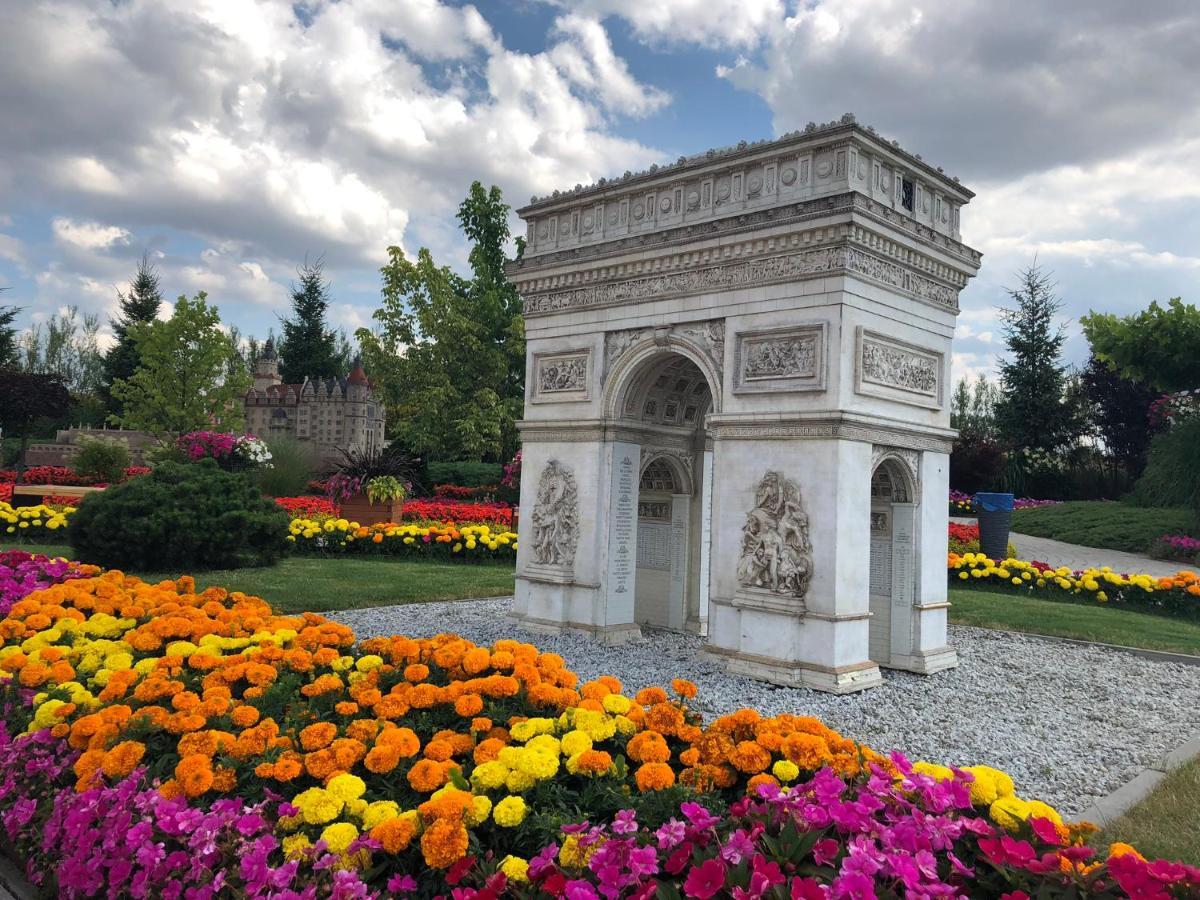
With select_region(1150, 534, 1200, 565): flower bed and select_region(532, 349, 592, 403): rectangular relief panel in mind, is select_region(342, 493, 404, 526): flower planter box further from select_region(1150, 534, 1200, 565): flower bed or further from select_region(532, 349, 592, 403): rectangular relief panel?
select_region(1150, 534, 1200, 565): flower bed

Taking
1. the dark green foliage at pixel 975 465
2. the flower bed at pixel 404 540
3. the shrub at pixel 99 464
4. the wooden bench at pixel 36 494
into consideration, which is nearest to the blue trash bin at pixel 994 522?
the flower bed at pixel 404 540

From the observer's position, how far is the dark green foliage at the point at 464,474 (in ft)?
103

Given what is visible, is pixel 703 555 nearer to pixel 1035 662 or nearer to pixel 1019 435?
pixel 1035 662

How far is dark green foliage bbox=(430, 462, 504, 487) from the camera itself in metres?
31.5

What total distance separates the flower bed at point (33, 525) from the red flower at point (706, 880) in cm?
1815

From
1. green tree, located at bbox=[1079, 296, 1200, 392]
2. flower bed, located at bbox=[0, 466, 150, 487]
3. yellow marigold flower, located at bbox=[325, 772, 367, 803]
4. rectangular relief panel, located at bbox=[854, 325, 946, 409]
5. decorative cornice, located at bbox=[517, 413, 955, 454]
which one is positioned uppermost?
green tree, located at bbox=[1079, 296, 1200, 392]

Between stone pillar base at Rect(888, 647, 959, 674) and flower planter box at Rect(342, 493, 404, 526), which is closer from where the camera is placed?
stone pillar base at Rect(888, 647, 959, 674)

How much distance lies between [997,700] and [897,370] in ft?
12.1

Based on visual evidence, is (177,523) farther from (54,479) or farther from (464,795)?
(54,479)

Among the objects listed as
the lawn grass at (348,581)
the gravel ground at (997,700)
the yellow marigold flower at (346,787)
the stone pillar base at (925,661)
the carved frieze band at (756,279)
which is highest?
the carved frieze band at (756,279)

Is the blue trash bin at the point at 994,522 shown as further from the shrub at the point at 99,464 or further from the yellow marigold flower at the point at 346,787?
the shrub at the point at 99,464

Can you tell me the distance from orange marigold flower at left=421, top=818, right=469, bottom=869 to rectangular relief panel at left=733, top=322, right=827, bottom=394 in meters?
6.60

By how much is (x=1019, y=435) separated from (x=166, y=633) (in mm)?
42144

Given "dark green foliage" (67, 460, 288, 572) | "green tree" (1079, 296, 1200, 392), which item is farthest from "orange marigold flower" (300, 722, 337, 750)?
"green tree" (1079, 296, 1200, 392)
